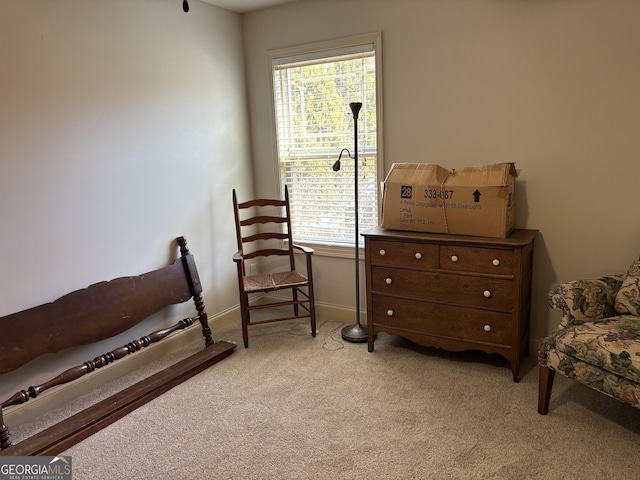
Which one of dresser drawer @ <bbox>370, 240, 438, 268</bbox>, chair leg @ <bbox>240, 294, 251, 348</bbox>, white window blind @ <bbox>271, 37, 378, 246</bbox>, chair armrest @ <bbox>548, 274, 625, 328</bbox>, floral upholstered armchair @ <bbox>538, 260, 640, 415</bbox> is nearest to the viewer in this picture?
floral upholstered armchair @ <bbox>538, 260, 640, 415</bbox>

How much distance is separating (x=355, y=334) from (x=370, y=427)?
3.37 ft

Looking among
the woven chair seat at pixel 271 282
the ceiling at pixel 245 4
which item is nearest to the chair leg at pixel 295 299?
the woven chair seat at pixel 271 282

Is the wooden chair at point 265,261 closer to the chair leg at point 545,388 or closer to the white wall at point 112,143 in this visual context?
the white wall at point 112,143

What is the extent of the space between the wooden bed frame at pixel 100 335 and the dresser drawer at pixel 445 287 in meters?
1.17

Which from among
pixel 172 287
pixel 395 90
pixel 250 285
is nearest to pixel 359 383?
pixel 250 285

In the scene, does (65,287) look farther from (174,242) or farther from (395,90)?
(395,90)

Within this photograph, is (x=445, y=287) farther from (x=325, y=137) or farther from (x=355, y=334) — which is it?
(x=325, y=137)

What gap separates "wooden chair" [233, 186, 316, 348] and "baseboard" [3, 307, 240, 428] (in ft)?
1.22

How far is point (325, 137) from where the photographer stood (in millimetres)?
3438

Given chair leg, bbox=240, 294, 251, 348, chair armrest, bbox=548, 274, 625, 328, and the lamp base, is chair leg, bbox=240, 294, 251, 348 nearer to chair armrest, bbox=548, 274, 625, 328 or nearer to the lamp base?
the lamp base

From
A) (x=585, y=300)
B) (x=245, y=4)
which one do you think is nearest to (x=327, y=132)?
(x=245, y=4)

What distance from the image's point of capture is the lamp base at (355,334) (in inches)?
126

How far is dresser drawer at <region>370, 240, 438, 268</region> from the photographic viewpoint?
2.69 metres

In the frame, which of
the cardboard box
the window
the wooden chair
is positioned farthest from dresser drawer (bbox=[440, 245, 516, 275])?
the wooden chair
